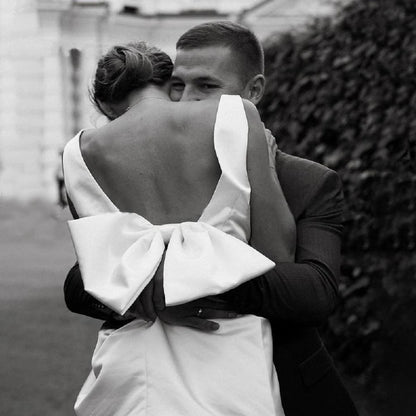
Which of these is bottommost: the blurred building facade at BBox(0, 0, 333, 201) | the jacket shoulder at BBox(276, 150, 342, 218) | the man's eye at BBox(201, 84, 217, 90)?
the blurred building facade at BBox(0, 0, 333, 201)

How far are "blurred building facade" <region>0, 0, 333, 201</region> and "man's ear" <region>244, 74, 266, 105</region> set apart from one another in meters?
13.3

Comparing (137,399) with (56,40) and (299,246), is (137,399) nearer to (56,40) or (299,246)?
(299,246)

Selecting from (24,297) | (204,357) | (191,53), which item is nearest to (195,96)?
(191,53)

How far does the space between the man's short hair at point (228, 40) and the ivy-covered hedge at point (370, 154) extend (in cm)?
223

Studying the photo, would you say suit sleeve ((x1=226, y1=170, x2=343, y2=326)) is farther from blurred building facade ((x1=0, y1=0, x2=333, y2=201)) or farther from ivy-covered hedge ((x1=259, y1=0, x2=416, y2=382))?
blurred building facade ((x1=0, y1=0, x2=333, y2=201))

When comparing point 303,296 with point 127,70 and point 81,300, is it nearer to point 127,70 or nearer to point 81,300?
point 81,300

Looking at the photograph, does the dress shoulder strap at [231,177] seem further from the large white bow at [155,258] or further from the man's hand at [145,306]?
the man's hand at [145,306]

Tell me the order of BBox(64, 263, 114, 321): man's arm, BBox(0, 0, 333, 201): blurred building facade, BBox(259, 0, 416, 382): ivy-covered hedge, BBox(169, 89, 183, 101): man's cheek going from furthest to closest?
BBox(0, 0, 333, 201): blurred building facade
BBox(259, 0, 416, 382): ivy-covered hedge
BBox(169, 89, 183, 101): man's cheek
BBox(64, 263, 114, 321): man's arm

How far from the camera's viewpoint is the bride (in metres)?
2.46

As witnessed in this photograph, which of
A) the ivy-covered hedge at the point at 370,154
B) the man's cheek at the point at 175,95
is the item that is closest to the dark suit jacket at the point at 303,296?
the man's cheek at the point at 175,95

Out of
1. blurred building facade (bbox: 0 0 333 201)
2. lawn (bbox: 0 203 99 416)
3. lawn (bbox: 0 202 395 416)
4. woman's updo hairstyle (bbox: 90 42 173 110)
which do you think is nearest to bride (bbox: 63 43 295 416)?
woman's updo hairstyle (bbox: 90 42 173 110)

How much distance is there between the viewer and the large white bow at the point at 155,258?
2.43 meters

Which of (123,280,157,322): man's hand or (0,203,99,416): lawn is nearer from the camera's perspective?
(123,280,157,322): man's hand

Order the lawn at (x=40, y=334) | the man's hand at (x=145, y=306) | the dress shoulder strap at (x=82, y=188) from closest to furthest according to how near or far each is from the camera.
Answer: the man's hand at (x=145, y=306)
the dress shoulder strap at (x=82, y=188)
the lawn at (x=40, y=334)
